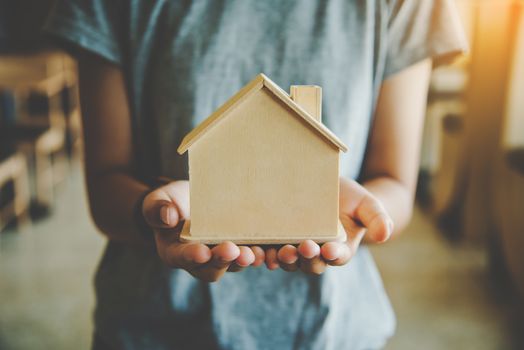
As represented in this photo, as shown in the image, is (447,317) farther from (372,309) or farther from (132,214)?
(132,214)

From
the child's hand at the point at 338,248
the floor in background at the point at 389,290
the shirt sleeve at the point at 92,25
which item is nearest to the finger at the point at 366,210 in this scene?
the child's hand at the point at 338,248

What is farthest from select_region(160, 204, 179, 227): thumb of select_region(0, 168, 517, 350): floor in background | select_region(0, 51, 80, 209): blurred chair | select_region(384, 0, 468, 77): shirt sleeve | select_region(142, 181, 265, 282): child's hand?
select_region(0, 51, 80, 209): blurred chair

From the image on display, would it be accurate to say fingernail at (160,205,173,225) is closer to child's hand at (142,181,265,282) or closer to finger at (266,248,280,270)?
child's hand at (142,181,265,282)

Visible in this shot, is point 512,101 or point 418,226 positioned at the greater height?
point 512,101

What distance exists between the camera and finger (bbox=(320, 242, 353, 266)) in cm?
59

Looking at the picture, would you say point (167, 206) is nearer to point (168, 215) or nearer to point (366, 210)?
point (168, 215)

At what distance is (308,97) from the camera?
2.12 feet

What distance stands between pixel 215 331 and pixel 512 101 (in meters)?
2.55

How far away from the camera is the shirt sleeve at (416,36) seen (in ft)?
2.70

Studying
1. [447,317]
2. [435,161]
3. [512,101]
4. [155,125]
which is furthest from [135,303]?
[435,161]

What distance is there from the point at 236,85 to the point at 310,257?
12.0 inches

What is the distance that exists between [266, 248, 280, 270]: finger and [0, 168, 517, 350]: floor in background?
181cm

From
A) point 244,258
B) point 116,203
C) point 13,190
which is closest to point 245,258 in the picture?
point 244,258

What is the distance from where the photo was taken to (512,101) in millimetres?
2928
